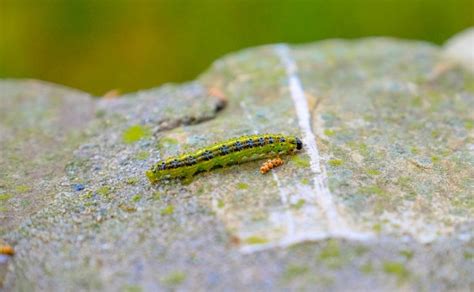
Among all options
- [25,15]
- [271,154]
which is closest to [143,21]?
[25,15]

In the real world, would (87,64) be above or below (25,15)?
below

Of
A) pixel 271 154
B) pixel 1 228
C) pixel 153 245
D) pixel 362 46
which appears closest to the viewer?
pixel 153 245

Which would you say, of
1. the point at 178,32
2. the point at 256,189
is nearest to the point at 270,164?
the point at 256,189

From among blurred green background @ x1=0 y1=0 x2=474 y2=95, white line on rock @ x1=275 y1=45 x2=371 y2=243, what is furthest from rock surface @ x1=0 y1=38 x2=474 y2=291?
blurred green background @ x1=0 y1=0 x2=474 y2=95

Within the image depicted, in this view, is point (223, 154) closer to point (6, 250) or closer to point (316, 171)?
point (316, 171)

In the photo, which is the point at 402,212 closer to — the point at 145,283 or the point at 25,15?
the point at 145,283

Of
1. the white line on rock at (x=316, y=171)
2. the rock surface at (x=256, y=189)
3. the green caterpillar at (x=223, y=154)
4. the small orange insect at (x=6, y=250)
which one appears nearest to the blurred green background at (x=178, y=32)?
the rock surface at (x=256, y=189)

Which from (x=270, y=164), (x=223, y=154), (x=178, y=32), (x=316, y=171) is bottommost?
(x=316, y=171)
